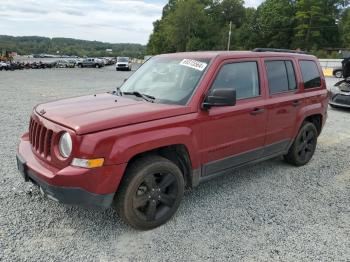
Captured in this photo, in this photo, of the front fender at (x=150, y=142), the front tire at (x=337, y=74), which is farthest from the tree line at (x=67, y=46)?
the front fender at (x=150, y=142)

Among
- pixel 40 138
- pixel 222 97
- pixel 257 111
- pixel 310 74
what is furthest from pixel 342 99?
pixel 40 138

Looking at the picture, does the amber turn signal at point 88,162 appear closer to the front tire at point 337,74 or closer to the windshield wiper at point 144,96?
the windshield wiper at point 144,96

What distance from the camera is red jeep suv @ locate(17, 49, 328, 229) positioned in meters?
3.16

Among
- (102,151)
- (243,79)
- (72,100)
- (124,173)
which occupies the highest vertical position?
(243,79)

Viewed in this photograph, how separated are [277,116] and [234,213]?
61.3 inches

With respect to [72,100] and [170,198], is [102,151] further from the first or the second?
[72,100]

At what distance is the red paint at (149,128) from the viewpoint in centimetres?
312

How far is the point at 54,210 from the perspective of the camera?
3.90m

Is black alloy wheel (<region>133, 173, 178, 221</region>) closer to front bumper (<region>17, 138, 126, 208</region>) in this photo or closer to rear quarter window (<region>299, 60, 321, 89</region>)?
front bumper (<region>17, 138, 126, 208</region>)

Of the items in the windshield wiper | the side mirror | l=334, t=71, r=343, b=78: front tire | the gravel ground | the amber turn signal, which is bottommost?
the gravel ground

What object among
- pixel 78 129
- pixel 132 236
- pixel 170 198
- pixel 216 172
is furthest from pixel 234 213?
pixel 78 129

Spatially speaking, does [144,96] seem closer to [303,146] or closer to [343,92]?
[303,146]

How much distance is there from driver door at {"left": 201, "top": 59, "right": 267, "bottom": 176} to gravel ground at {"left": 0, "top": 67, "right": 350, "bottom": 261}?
51cm

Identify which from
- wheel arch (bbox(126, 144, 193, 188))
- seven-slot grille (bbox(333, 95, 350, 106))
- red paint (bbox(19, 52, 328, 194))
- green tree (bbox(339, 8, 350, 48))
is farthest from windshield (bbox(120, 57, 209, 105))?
green tree (bbox(339, 8, 350, 48))
